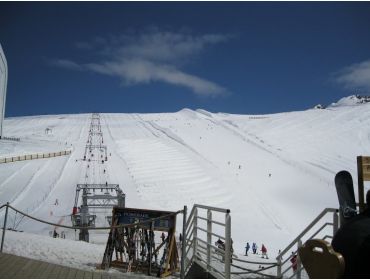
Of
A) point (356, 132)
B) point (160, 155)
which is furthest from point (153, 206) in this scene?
point (356, 132)

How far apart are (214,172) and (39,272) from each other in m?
39.8

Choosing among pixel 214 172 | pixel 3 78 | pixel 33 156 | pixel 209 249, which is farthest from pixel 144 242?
pixel 3 78

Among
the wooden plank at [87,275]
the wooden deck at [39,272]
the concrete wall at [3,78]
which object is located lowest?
the wooden plank at [87,275]

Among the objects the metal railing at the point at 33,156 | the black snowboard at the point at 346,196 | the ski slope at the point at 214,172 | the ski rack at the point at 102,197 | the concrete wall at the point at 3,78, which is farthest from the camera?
the concrete wall at the point at 3,78

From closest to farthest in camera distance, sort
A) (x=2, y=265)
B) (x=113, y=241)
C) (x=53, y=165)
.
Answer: (x=2, y=265)
(x=113, y=241)
(x=53, y=165)

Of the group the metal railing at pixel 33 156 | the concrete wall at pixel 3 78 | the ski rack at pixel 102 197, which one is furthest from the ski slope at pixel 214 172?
the concrete wall at pixel 3 78

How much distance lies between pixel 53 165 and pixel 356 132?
176 ft

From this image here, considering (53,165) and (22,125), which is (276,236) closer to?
(53,165)

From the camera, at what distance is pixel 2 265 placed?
726cm

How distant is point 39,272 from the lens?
6691 mm

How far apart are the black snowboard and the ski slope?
1812 centimetres

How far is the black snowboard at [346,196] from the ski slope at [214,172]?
18121mm

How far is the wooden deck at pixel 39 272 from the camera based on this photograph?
6.43 metres

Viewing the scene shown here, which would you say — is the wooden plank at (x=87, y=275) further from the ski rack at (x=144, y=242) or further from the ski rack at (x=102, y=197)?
the ski rack at (x=102, y=197)
